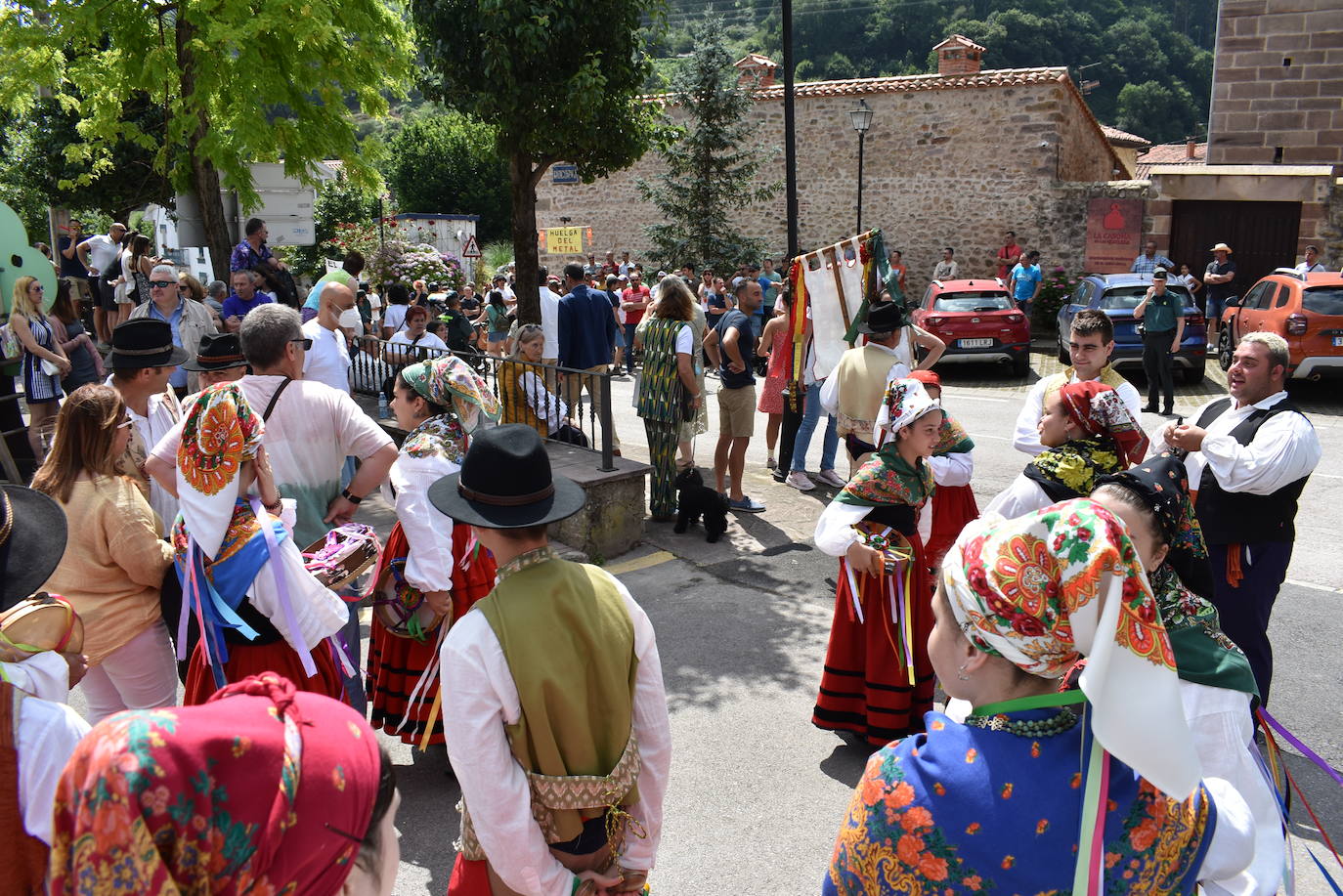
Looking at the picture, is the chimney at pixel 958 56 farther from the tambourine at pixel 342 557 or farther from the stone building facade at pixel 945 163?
the tambourine at pixel 342 557

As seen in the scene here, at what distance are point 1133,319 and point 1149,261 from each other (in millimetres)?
5419

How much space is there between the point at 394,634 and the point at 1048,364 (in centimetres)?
1647

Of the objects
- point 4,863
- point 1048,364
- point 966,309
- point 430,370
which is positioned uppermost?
point 430,370

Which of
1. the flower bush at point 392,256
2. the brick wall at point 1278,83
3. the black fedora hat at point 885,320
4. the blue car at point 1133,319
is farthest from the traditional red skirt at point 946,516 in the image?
the brick wall at point 1278,83

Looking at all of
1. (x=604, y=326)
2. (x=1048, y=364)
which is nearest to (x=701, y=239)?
(x=1048, y=364)

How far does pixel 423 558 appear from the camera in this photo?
13.1ft

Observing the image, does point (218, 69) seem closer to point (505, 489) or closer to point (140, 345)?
point (140, 345)

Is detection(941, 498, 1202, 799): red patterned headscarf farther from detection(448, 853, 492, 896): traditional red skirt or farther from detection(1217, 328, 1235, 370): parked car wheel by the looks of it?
detection(1217, 328, 1235, 370): parked car wheel

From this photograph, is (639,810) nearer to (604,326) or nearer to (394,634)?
(394,634)

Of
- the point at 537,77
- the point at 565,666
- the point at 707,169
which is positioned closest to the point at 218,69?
the point at 537,77

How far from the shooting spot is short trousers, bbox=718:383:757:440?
845 centimetres

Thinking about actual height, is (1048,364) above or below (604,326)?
below

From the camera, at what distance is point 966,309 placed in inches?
658

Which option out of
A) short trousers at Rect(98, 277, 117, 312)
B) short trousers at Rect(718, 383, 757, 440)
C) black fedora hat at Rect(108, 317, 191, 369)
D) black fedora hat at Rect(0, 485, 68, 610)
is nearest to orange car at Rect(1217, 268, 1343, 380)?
short trousers at Rect(718, 383, 757, 440)
